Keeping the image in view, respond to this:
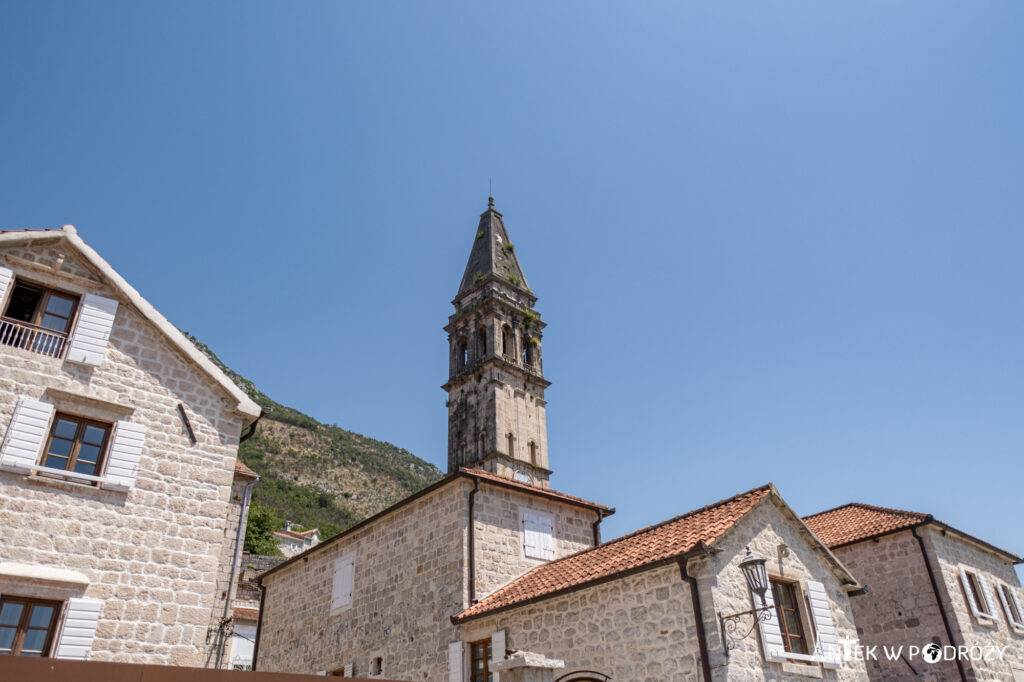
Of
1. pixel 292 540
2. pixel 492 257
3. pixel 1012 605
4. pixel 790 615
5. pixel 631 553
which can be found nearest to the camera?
pixel 790 615

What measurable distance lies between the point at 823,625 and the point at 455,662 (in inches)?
274

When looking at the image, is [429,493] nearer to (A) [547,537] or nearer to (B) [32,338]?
(A) [547,537]

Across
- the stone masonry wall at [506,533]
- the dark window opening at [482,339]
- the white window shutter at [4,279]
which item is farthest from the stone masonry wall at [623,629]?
the dark window opening at [482,339]

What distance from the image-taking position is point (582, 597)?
11.9 meters

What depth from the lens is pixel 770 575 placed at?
38.0 ft

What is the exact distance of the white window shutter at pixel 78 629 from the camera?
29.2 feet

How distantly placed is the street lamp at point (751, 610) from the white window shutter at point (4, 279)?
11.8 m

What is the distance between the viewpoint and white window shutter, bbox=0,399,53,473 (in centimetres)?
945

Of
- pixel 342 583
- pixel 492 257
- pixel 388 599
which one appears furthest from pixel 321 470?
pixel 388 599

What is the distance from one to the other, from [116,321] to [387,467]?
8365cm

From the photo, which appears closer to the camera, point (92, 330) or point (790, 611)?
point (92, 330)

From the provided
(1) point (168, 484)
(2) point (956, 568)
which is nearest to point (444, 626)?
(1) point (168, 484)

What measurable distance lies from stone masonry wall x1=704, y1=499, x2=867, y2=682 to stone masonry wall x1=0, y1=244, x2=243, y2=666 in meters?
7.60

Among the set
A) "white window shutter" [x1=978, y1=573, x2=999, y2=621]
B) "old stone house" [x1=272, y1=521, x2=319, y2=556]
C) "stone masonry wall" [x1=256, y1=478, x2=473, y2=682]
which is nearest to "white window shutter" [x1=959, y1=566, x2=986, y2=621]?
"white window shutter" [x1=978, y1=573, x2=999, y2=621]
